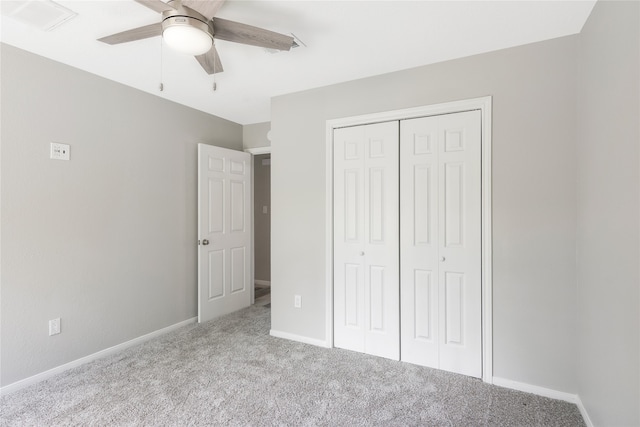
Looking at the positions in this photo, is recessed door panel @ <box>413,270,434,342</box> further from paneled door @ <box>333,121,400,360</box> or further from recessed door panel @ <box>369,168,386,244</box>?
recessed door panel @ <box>369,168,386,244</box>

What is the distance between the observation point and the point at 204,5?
1475 millimetres

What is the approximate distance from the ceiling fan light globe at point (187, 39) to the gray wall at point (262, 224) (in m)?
3.86

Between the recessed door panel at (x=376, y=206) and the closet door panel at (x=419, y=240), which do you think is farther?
the recessed door panel at (x=376, y=206)

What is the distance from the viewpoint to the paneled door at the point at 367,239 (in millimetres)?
2656

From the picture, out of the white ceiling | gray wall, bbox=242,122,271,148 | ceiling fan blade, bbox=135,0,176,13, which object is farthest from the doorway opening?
ceiling fan blade, bbox=135,0,176,13

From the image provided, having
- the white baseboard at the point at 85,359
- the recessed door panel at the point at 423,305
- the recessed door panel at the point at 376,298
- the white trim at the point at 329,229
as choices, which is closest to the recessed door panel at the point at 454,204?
the recessed door panel at the point at 423,305

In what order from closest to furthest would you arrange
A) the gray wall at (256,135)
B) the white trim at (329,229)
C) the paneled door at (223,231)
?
1. the white trim at (329,229)
2. the paneled door at (223,231)
3. the gray wall at (256,135)

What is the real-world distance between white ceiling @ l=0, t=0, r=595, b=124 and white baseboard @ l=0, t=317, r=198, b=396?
235 centimetres

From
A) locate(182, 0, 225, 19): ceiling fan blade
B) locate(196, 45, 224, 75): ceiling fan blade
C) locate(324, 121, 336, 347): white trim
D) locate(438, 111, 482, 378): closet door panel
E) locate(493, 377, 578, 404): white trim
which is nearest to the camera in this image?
locate(182, 0, 225, 19): ceiling fan blade

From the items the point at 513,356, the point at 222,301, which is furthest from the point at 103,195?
the point at 513,356

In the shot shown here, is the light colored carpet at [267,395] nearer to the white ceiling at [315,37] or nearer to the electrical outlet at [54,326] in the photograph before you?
the electrical outlet at [54,326]

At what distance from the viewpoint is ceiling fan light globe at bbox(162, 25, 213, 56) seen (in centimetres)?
151

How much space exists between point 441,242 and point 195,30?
2.10m

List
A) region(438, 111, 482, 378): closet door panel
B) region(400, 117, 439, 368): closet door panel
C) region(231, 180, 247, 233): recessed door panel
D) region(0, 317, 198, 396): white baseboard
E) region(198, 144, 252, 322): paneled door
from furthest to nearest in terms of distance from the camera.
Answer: region(231, 180, 247, 233): recessed door panel → region(198, 144, 252, 322): paneled door → region(400, 117, 439, 368): closet door panel → region(438, 111, 482, 378): closet door panel → region(0, 317, 198, 396): white baseboard
